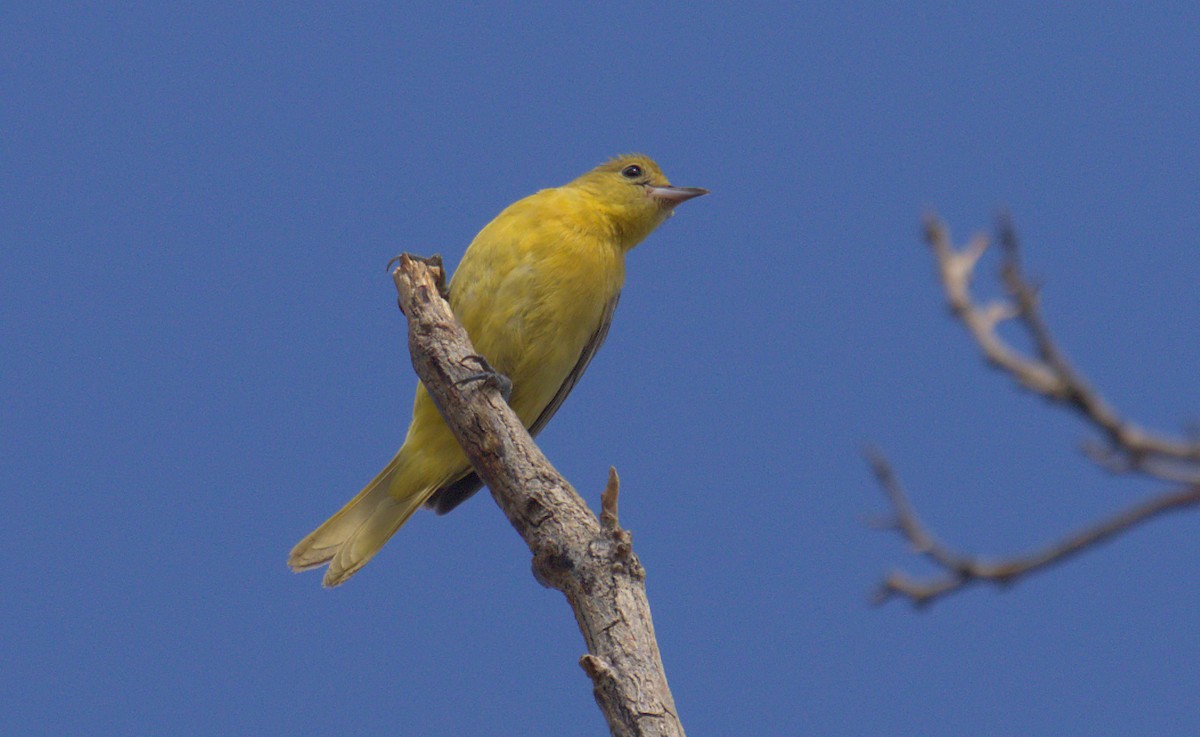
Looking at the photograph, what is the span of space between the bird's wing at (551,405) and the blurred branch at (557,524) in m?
1.10

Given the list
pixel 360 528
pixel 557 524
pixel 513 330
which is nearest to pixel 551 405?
pixel 513 330

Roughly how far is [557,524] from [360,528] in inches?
69.9

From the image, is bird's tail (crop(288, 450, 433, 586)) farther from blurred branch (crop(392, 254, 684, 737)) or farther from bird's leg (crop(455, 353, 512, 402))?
bird's leg (crop(455, 353, 512, 402))

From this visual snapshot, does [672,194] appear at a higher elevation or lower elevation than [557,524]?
higher

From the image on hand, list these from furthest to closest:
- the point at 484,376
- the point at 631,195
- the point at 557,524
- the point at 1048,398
Answer: the point at 631,195
the point at 484,376
the point at 557,524
the point at 1048,398

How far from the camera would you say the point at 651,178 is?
713 cm

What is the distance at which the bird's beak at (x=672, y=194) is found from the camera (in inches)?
272

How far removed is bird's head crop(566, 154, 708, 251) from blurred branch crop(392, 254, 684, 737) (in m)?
1.36

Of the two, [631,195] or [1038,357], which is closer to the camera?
[1038,357]

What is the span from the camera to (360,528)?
20.0ft

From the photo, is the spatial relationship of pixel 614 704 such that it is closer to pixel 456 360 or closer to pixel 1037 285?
pixel 456 360

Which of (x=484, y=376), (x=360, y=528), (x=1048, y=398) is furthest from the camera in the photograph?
(x=360, y=528)

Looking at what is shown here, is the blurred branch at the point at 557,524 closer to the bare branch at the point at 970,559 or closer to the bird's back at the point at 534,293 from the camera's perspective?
the bird's back at the point at 534,293

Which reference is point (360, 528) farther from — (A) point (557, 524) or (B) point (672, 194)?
(B) point (672, 194)
